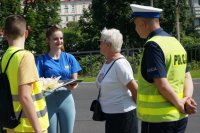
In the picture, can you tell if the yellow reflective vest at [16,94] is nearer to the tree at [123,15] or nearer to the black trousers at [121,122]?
the black trousers at [121,122]

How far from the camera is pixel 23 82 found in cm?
383

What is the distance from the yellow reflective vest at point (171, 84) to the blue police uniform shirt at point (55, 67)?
1780 millimetres

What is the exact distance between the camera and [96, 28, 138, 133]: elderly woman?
186 inches

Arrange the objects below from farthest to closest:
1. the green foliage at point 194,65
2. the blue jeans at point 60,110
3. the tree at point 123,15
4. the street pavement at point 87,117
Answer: the tree at point 123,15, the green foliage at point 194,65, the street pavement at point 87,117, the blue jeans at point 60,110

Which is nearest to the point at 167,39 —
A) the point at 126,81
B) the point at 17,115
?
the point at 126,81

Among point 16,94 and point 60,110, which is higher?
point 16,94

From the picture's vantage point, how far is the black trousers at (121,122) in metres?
4.77

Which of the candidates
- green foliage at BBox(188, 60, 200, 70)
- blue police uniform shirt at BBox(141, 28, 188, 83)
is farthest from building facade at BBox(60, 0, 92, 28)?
blue police uniform shirt at BBox(141, 28, 188, 83)

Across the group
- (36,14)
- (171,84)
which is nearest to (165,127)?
(171,84)

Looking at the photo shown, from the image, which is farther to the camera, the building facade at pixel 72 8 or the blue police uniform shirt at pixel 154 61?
the building facade at pixel 72 8

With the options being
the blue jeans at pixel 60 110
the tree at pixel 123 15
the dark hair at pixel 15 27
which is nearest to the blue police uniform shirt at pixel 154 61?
the dark hair at pixel 15 27

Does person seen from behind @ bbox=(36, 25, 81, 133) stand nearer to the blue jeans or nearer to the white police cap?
the blue jeans

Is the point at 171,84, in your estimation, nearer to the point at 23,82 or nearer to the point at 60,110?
the point at 23,82

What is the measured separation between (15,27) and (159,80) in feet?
3.91
